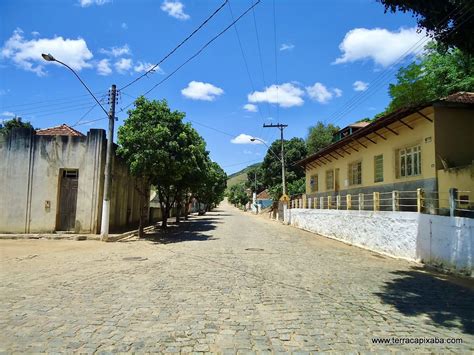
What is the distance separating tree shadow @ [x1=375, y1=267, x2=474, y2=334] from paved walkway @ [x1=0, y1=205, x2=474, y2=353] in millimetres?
20

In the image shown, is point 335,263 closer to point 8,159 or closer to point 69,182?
point 69,182

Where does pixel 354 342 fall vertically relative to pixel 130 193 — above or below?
below

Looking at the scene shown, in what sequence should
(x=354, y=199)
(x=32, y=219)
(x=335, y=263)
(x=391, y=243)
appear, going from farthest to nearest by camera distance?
1. (x=354, y=199)
2. (x=32, y=219)
3. (x=391, y=243)
4. (x=335, y=263)

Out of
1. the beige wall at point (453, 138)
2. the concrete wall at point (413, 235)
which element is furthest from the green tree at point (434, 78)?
the concrete wall at point (413, 235)

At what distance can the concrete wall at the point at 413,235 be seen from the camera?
9953mm

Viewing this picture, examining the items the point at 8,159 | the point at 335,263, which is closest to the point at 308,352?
the point at 335,263

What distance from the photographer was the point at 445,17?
29.2 feet

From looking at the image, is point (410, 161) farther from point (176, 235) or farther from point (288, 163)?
point (288, 163)

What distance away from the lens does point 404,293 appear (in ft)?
25.5

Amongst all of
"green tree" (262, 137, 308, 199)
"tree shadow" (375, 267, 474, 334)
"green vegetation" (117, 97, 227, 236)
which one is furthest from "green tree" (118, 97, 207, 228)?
"green tree" (262, 137, 308, 199)

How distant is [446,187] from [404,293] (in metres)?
6.80

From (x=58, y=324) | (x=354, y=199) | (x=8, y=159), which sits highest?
(x=8, y=159)

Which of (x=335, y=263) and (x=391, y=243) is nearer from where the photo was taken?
(x=335, y=263)

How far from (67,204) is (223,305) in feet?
48.6
